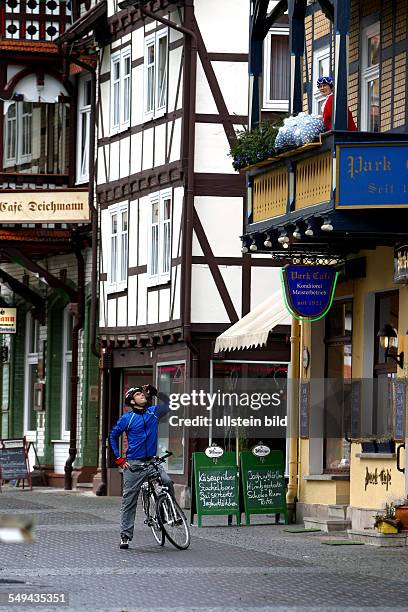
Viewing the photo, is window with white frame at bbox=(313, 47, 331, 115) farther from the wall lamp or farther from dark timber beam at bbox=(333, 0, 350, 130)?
dark timber beam at bbox=(333, 0, 350, 130)

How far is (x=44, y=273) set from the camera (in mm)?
34438

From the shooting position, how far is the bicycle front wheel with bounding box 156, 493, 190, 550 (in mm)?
18750

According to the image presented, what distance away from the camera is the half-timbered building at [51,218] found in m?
33.5

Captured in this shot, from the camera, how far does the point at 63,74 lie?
34.2m

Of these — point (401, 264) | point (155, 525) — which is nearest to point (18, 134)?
point (401, 264)

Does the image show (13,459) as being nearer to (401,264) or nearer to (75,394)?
(75,394)

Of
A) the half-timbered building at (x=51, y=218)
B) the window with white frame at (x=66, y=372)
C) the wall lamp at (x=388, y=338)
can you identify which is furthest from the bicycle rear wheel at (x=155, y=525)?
the window with white frame at (x=66, y=372)

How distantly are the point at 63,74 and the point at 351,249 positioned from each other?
45.9ft

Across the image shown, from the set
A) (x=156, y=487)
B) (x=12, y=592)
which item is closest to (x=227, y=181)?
(x=156, y=487)

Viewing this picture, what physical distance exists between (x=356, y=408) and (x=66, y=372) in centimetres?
1514

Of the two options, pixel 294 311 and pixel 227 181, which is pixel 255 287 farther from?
pixel 294 311

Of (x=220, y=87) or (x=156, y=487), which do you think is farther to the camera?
(x=220, y=87)

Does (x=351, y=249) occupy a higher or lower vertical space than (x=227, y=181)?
lower

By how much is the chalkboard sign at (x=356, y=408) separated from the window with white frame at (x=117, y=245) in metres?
10.1
